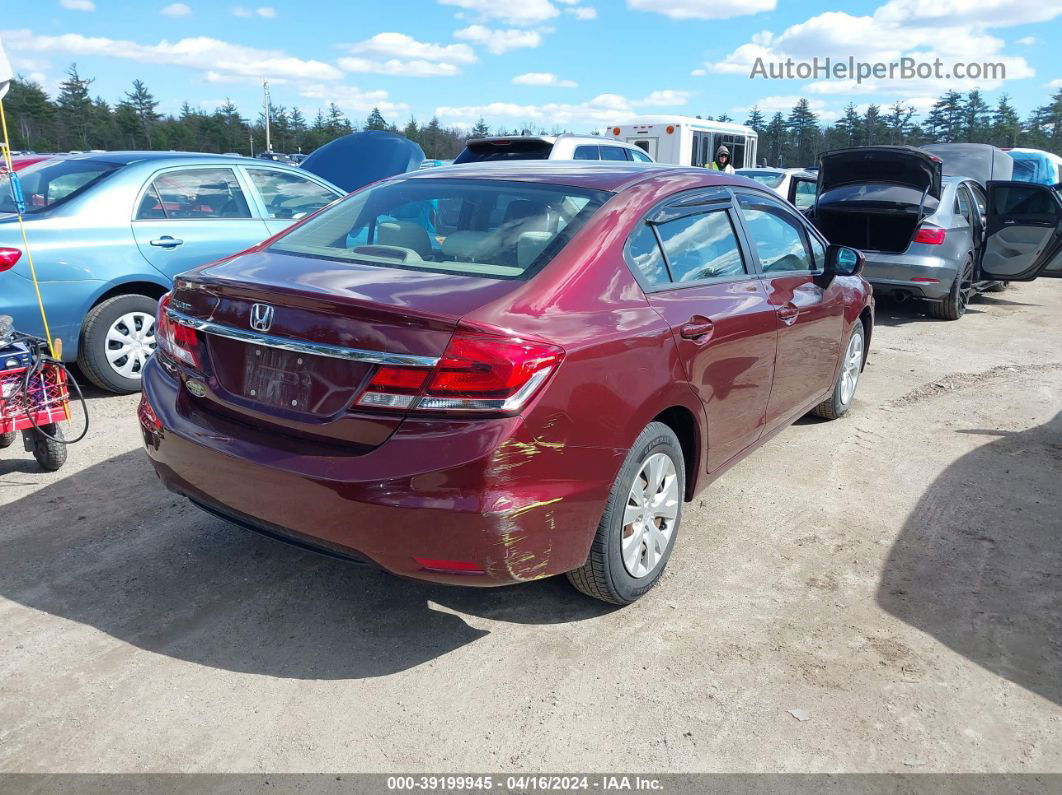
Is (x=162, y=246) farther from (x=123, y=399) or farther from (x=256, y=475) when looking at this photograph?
(x=256, y=475)

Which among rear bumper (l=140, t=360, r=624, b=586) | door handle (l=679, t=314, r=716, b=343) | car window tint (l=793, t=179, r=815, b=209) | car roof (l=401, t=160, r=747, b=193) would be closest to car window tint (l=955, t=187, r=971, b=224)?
car roof (l=401, t=160, r=747, b=193)

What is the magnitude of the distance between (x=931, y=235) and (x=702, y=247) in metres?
6.49

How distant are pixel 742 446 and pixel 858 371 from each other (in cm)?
248

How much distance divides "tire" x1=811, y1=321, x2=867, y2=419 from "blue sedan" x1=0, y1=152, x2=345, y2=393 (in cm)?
449

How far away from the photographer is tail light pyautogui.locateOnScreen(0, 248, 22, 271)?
486 centimetres

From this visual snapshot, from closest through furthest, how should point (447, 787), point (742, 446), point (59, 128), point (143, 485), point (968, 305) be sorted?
point (447, 787) → point (742, 446) → point (143, 485) → point (968, 305) → point (59, 128)

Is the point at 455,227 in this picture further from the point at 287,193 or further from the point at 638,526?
the point at 287,193

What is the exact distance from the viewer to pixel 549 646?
301 centimetres

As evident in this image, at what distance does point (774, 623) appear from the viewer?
3193 mm

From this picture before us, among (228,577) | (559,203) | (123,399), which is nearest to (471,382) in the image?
(559,203)

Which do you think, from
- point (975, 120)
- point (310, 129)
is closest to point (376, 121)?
point (310, 129)

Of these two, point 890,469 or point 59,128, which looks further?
point 59,128

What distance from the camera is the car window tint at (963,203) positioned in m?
9.38

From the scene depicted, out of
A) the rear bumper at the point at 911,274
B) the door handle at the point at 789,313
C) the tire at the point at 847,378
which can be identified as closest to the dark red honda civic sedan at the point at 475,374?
the door handle at the point at 789,313
